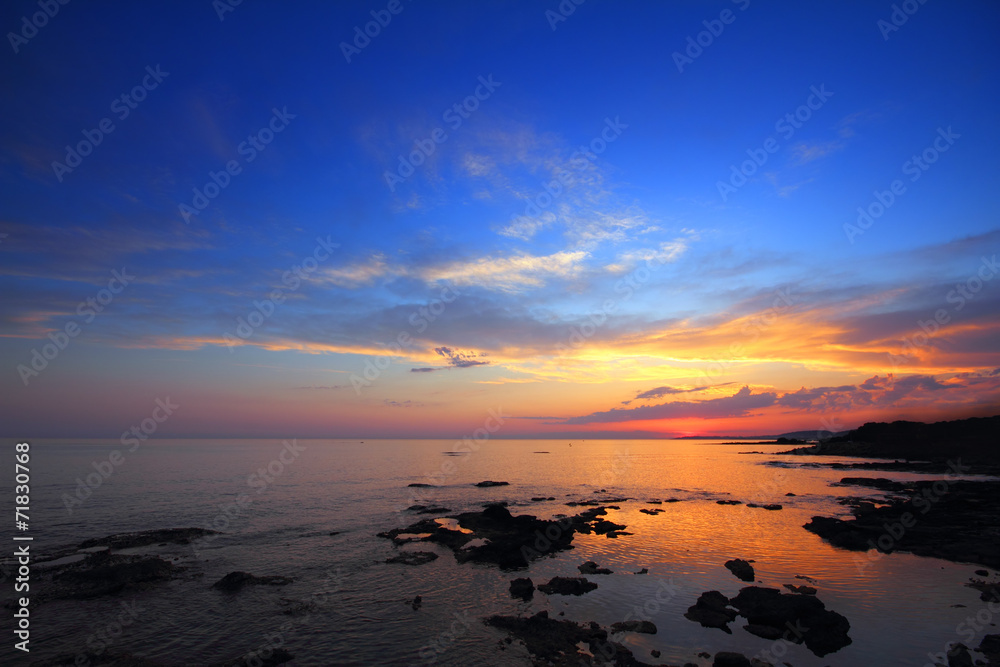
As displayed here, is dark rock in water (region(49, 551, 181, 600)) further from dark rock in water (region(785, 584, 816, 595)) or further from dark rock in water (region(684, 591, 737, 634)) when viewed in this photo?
dark rock in water (region(785, 584, 816, 595))

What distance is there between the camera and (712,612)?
1939cm

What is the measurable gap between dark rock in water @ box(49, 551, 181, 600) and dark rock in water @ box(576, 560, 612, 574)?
79.0 ft

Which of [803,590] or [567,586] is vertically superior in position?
[803,590]

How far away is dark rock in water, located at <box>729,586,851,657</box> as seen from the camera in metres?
16.9

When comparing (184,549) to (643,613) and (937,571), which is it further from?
(937,571)

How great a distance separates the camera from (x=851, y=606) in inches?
795

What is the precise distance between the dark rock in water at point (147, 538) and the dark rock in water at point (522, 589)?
86.1ft

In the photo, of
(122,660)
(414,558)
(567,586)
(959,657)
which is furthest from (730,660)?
(122,660)

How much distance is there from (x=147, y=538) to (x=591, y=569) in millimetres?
33084

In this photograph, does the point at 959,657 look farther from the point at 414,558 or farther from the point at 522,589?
the point at 414,558

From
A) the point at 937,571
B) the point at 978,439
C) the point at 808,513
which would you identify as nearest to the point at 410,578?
the point at 937,571

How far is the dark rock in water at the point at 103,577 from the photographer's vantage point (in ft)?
73.6

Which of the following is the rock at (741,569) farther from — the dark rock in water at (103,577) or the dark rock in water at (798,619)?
the dark rock in water at (103,577)

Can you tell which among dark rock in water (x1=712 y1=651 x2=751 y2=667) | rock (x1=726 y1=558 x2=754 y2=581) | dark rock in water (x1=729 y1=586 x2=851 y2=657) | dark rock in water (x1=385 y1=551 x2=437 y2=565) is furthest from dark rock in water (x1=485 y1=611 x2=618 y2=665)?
rock (x1=726 y1=558 x2=754 y2=581)
